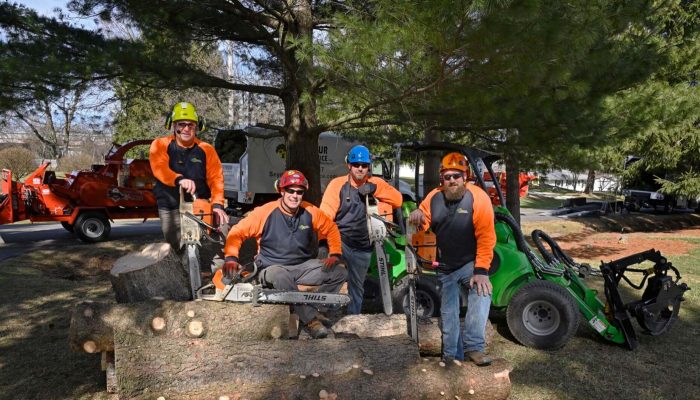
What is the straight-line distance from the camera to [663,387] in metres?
4.18

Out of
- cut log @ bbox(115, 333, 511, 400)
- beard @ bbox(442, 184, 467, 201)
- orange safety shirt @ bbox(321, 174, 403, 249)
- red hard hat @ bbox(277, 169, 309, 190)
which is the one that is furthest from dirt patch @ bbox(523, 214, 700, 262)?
red hard hat @ bbox(277, 169, 309, 190)

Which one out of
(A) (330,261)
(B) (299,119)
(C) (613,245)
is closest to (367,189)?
(A) (330,261)

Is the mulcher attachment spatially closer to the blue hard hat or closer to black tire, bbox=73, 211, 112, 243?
the blue hard hat

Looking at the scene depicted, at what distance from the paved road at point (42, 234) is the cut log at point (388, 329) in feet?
23.5

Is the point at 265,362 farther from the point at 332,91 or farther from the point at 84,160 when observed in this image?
the point at 84,160

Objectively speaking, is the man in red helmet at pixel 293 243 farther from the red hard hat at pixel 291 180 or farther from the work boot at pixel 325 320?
the work boot at pixel 325 320

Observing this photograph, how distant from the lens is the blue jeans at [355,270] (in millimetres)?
4930

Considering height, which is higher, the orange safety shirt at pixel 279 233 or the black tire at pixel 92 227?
the orange safety shirt at pixel 279 233

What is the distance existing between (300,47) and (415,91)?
1.36 meters

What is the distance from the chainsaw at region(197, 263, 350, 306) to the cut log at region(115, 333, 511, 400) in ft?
1.59

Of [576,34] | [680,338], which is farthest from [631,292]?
[576,34]

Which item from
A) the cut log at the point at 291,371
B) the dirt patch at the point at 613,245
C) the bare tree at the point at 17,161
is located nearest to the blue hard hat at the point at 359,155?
the cut log at the point at 291,371

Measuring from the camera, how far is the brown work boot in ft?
12.8

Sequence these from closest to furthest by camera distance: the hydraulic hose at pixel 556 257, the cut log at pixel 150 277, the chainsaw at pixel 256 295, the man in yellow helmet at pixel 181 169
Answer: the chainsaw at pixel 256 295 < the cut log at pixel 150 277 < the man in yellow helmet at pixel 181 169 < the hydraulic hose at pixel 556 257
